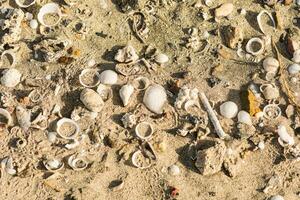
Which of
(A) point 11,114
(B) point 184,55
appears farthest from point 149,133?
(A) point 11,114

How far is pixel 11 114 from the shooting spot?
16.7 feet

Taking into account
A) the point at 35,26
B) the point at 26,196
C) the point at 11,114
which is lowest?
the point at 26,196

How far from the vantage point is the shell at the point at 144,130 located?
503cm

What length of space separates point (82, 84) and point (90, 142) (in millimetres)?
585

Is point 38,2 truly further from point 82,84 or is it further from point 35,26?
point 82,84

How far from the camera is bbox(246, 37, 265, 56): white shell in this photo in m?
5.45

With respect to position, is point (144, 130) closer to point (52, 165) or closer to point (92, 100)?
point (92, 100)

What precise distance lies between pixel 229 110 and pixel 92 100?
4.28 feet

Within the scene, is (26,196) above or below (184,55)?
below

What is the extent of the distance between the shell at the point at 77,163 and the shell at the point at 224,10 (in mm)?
2052

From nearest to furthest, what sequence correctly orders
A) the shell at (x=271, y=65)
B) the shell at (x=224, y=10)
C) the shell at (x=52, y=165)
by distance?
the shell at (x=52, y=165) < the shell at (x=271, y=65) < the shell at (x=224, y=10)

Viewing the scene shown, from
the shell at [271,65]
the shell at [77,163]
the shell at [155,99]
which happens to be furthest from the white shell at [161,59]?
the shell at [77,163]

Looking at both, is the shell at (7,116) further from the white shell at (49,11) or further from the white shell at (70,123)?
the white shell at (49,11)

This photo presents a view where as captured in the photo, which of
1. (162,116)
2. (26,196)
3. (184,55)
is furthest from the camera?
(184,55)
